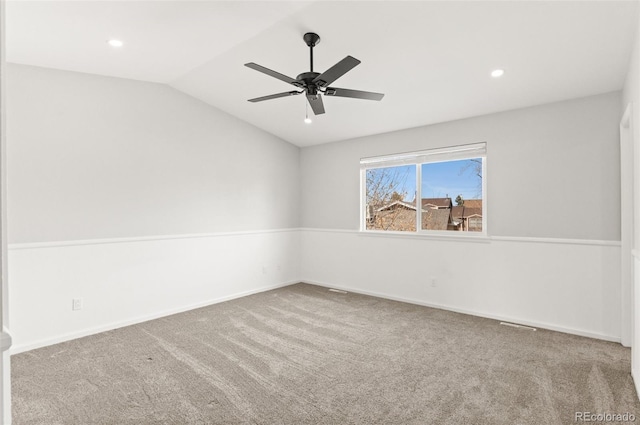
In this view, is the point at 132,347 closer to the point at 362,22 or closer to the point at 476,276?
the point at 362,22

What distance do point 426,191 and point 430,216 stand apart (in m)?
0.35

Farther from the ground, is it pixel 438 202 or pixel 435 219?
pixel 438 202

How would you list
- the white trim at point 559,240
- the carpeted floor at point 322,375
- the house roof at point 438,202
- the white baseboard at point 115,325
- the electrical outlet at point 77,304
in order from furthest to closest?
1. the house roof at point 438,202
2. the electrical outlet at point 77,304
3. the white trim at point 559,240
4. the white baseboard at point 115,325
5. the carpeted floor at point 322,375

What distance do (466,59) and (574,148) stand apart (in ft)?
5.12

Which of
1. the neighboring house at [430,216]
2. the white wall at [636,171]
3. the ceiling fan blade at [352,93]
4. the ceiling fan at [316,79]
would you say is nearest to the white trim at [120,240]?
the neighboring house at [430,216]

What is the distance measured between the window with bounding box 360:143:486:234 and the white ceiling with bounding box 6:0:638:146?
2.15 ft

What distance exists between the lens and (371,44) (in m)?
2.92

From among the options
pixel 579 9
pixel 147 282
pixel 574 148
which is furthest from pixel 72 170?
pixel 574 148

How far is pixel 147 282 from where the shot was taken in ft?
13.1

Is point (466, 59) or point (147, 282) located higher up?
point (466, 59)

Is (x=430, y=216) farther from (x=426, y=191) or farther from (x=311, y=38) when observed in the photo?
(x=311, y=38)

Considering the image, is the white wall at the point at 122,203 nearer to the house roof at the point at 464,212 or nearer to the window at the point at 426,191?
the window at the point at 426,191

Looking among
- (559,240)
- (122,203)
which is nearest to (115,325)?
(122,203)

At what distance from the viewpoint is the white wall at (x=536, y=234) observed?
329 cm
